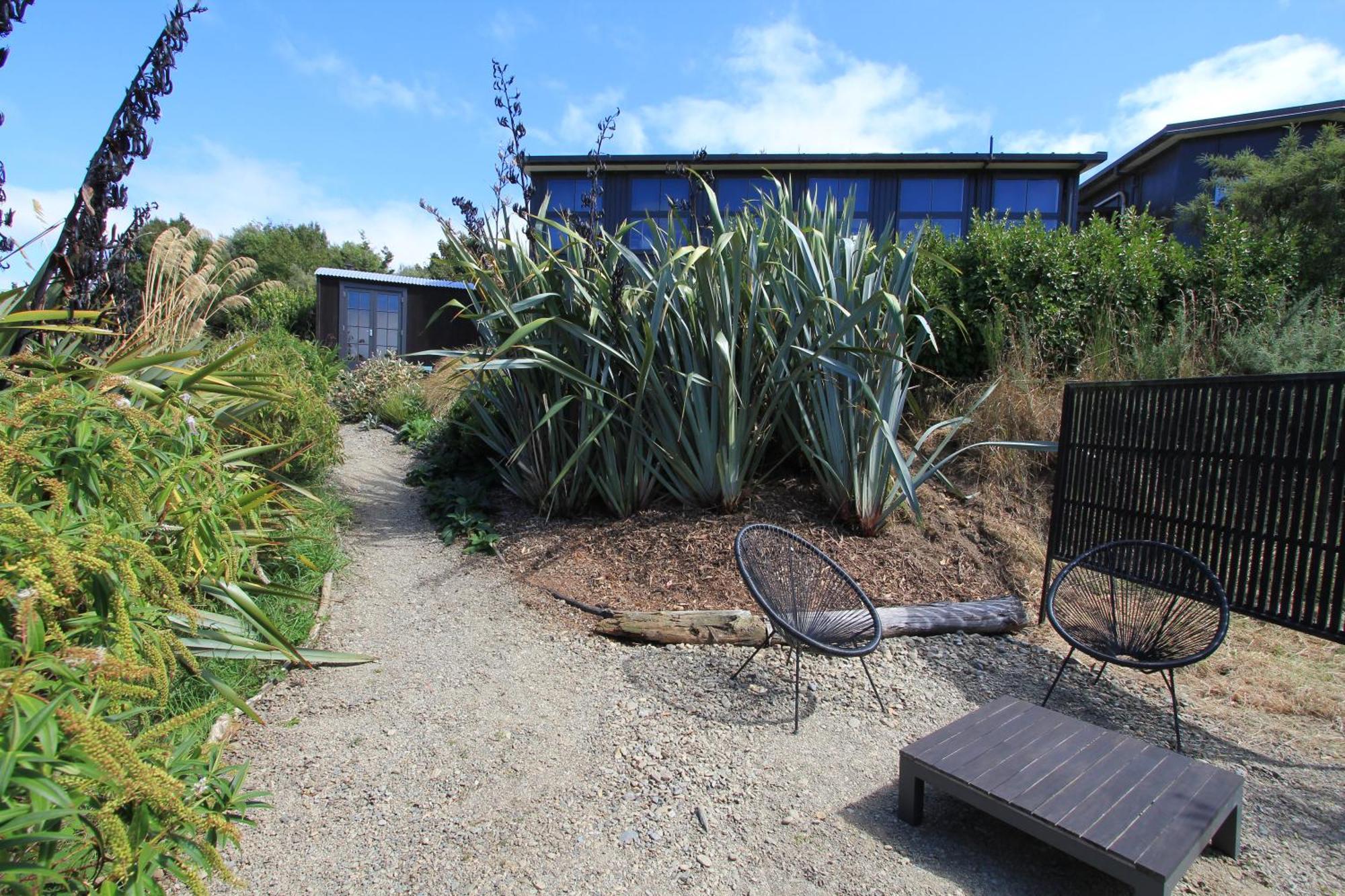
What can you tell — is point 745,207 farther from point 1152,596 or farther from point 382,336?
point 382,336

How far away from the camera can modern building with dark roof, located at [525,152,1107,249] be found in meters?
14.8

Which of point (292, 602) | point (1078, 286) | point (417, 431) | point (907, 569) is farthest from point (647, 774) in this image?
point (1078, 286)

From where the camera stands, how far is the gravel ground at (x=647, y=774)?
218cm

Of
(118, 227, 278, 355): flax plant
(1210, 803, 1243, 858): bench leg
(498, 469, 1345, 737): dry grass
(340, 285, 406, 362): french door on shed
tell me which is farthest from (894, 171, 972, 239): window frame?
(1210, 803, 1243, 858): bench leg

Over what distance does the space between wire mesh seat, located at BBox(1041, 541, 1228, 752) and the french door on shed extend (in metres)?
14.2

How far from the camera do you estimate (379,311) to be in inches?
628

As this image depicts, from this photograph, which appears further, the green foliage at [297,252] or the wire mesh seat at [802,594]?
the green foliage at [297,252]

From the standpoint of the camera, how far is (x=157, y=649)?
5.10 feet

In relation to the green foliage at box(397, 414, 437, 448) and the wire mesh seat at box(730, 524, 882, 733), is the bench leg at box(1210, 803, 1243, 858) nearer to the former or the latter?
the wire mesh seat at box(730, 524, 882, 733)

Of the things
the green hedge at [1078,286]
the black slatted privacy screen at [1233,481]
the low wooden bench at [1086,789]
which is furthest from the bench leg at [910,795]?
the green hedge at [1078,286]

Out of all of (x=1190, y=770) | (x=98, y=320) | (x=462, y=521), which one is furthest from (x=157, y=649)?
(x=462, y=521)

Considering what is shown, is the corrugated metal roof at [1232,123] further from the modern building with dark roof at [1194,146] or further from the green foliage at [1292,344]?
the green foliage at [1292,344]

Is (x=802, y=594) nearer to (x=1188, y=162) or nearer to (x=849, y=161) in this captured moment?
(x=849, y=161)

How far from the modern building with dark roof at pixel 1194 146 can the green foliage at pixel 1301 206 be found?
10.4 ft
